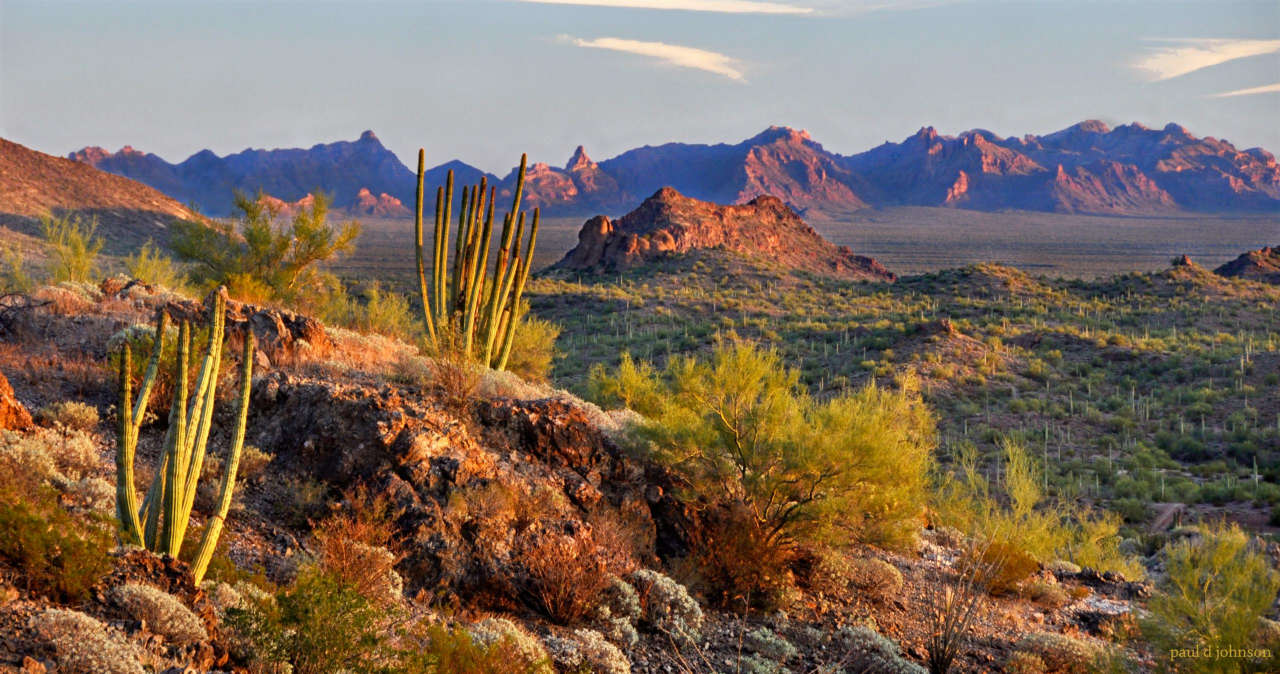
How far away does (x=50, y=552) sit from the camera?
5.26 meters

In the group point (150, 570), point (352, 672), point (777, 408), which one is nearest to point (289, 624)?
point (352, 672)

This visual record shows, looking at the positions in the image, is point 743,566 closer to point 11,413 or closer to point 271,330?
point 271,330

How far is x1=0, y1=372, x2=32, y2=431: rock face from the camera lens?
755cm

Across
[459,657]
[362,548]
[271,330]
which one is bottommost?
[459,657]

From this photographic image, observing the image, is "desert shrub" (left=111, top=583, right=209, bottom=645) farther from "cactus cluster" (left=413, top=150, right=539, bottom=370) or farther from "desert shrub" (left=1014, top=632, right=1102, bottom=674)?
"cactus cluster" (left=413, top=150, right=539, bottom=370)

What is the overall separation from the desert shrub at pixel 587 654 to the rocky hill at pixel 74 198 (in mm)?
57281

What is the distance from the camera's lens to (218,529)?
20.4ft

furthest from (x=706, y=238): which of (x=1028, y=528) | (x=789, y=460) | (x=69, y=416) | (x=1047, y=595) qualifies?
(x=69, y=416)

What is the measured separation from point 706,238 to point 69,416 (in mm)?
62006

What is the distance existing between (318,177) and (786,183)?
102304 mm

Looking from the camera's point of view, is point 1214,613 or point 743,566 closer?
point 1214,613

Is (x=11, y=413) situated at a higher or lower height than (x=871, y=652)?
higher

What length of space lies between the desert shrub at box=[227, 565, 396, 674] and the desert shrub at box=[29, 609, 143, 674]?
610 millimetres

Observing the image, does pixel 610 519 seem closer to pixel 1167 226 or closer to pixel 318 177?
pixel 1167 226
